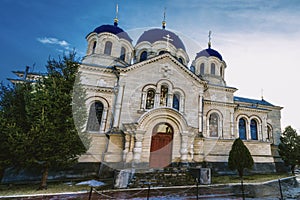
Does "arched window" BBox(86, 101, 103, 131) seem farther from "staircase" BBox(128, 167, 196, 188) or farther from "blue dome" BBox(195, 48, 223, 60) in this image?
"blue dome" BBox(195, 48, 223, 60)

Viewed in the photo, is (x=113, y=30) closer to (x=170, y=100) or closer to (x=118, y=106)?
(x=118, y=106)

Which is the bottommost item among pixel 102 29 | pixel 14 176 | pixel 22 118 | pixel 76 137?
pixel 14 176

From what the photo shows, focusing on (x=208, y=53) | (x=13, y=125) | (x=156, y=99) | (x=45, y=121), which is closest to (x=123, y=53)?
(x=156, y=99)

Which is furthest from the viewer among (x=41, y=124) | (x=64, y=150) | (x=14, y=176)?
(x=14, y=176)

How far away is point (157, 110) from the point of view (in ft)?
44.4

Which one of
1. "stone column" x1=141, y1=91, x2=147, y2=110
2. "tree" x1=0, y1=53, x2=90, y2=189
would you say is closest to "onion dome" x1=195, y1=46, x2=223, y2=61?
"stone column" x1=141, y1=91, x2=147, y2=110

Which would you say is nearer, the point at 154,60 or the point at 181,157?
the point at 181,157

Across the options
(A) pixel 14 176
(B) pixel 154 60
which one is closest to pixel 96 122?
(A) pixel 14 176

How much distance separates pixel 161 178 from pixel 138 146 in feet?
8.85

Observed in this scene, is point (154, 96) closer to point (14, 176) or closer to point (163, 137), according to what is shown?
point (163, 137)

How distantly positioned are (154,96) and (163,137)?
3.57 m

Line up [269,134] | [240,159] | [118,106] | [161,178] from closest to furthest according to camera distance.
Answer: [161,178] < [240,159] < [118,106] < [269,134]

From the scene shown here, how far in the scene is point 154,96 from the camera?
15.4 metres

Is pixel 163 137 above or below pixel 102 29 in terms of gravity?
below
